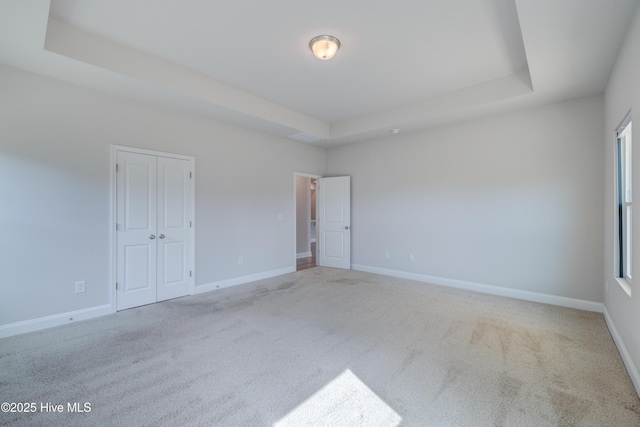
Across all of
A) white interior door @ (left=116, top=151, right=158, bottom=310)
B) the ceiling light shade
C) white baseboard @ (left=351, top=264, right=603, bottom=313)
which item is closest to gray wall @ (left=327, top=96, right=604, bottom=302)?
white baseboard @ (left=351, top=264, right=603, bottom=313)

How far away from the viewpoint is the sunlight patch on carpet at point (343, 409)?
5.57 feet

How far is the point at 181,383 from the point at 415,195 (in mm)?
4448

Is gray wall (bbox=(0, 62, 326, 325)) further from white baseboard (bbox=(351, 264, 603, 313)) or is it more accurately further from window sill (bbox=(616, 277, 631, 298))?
window sill (bbox=(616, 277, 631, 298))

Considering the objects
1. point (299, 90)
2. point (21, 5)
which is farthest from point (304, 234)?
point (21, 5)

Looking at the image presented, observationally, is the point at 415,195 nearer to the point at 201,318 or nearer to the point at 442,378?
the point at 442,378

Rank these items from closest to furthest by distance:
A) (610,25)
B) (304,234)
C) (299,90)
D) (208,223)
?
(610,25), (299,90), (208,223), (304,234)

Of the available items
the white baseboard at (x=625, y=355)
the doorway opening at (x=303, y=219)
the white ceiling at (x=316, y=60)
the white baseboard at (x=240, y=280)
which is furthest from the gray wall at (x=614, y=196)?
the doorway opening at (x=303, y=219)

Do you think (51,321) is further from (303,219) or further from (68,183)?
(303,219)

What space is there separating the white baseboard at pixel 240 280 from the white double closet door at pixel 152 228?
9.7 inches

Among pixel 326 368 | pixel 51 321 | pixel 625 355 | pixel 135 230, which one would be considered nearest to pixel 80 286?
pixel 51 321

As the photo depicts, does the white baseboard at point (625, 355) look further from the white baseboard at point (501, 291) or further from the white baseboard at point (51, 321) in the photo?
the white baseboard at point (51, 321)

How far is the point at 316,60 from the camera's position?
3223 mm

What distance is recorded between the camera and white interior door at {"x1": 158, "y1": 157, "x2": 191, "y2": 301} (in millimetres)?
3969

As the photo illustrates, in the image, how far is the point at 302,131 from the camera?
511 centimetres
